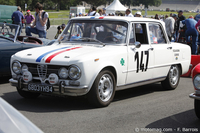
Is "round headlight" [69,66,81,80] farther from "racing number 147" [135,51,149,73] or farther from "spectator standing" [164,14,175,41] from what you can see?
"spectator standing" [164,14,175,41]

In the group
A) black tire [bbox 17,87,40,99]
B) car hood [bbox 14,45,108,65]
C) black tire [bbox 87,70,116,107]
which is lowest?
black tire [bbox 17,87,40,99]

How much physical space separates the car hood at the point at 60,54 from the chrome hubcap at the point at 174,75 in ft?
7.34

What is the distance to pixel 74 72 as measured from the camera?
5.59 metres

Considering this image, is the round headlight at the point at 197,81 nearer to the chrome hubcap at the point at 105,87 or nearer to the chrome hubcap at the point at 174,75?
the chrome hubcap at the point at 105,87

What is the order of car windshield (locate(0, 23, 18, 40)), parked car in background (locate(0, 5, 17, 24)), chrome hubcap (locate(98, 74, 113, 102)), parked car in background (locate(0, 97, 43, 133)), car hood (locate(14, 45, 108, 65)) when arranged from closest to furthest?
parked car in background (locate(0, 97, 43, 133))
car hood (locate(14, 45, 108, 65))
chrome hubcap (locate(98, 74, 113, 102))
car windshield (locate(0, 23, 18, 40))
parked car in background (locate(0, 5, 17, 24))

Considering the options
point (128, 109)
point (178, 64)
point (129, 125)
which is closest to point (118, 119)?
point (129, 125)

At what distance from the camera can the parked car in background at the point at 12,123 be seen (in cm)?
184

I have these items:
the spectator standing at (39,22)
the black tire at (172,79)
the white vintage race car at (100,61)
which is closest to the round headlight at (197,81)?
the white vintage race car at (100,61)

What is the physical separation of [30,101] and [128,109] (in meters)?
1.97

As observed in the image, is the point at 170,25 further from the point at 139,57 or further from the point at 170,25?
the point at 139,57

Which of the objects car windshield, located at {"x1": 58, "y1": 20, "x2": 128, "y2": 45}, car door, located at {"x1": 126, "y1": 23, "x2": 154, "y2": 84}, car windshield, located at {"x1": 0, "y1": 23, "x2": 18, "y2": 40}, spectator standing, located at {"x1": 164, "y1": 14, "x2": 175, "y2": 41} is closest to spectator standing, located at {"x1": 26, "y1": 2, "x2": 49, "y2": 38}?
car windshield, located at {"x1": 0, "y1": 23, "x2": 18, "y2": 40}

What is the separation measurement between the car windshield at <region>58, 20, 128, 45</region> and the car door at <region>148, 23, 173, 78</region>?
3.02ft

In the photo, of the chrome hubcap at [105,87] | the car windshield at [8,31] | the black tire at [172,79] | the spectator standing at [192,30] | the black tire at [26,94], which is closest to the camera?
the chrome hubcap at [105,87]

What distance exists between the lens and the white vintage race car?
18.6 ft
